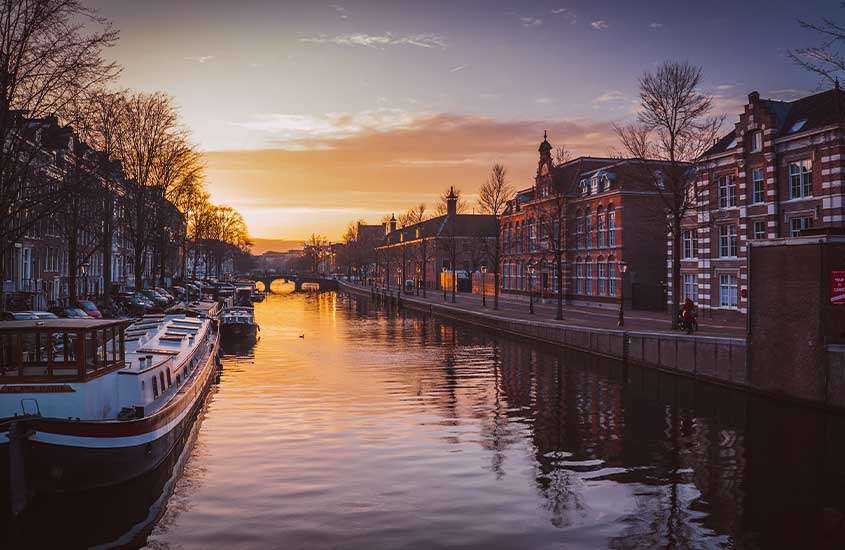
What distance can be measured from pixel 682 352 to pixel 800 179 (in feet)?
54.5

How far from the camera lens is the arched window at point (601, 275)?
69.0m

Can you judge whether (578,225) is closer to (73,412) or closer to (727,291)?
(727,291)

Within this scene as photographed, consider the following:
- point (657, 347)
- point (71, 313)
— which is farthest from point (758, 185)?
point (71, 313)

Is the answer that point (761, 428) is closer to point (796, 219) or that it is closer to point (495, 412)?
point (495, 412)

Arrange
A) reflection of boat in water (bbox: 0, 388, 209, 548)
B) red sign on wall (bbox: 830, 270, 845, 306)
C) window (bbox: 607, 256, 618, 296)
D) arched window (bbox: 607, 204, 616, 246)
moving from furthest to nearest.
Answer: arched window (bbox: 607, 204, 616, 246) → window (bbox: 607, 256, 618, 296) → red sign on wall (bbox: 830, 270, 845, 306) → reflection of boat in water (bbox: 0, 388, 209, 548)

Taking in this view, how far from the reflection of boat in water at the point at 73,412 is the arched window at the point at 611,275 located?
52670 millimetres

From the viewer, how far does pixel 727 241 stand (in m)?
50.6

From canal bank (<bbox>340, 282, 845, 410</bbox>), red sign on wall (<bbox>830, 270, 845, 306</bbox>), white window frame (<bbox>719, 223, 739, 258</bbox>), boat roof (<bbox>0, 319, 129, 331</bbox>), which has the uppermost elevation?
white window frame (<bbox>719, 223, 739, 258</bbox>)

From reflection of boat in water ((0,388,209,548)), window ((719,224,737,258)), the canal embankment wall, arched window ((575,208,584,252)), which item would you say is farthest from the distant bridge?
reflection of boat in water ((0,388,209,548))

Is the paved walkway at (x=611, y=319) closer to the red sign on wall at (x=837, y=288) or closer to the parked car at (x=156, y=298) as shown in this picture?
the red sign on wall at (x=837, y=288)

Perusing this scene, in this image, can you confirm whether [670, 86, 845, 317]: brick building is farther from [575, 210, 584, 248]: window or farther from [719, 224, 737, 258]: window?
[575, 210, 584, 248]: window

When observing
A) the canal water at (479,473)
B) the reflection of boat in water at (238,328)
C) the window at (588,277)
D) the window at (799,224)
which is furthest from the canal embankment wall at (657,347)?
the reflection of boat in water at (238,328)

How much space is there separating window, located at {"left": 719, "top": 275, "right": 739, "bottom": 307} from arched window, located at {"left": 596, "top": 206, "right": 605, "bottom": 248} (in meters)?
20.0

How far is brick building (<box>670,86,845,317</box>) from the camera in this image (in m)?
41.2
